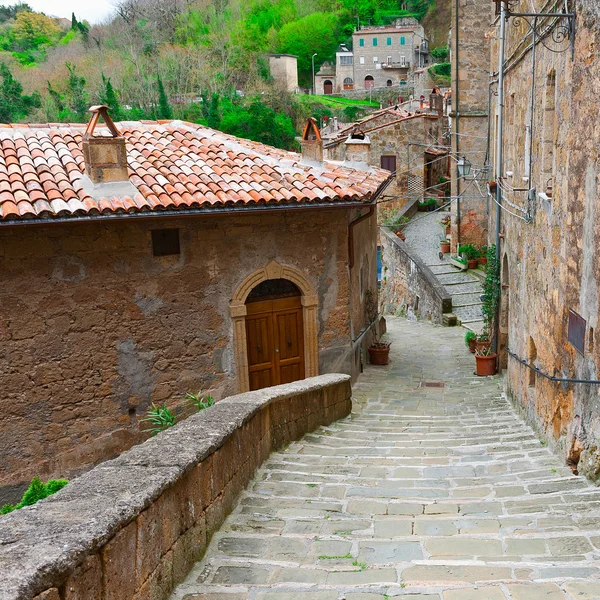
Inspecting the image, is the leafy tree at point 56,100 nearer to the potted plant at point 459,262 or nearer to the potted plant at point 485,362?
the potted plant at point 459,262

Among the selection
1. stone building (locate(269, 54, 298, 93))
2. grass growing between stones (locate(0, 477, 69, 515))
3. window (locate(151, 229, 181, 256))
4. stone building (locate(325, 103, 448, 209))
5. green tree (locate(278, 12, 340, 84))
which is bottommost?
grass growing between stones (locate(0, 477, 69, 515))

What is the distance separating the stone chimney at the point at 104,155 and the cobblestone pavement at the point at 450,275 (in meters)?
12.5

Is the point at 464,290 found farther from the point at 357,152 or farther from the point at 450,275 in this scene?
the point at 357,152

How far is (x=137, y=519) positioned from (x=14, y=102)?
162 feet

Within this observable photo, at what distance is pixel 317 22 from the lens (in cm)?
7988

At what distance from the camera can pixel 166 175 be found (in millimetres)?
9992

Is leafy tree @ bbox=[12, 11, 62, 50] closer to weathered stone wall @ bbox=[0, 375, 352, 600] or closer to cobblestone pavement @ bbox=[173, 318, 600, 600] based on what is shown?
cobblestone pavement @ bbox=[173, 318, 600, 600]

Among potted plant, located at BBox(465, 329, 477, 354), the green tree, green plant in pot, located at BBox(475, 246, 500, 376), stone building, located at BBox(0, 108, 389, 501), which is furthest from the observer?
the green tree

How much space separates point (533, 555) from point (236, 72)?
61.1 metres

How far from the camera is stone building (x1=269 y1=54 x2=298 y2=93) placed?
71562mm

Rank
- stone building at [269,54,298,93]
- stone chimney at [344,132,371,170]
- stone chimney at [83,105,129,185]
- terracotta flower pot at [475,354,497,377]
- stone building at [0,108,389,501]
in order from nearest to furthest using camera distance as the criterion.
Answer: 1. stone building at [0,108,389,501]
2. stone chimney at [83,105,129,185]
3. stone chimney at [344,132,371,170]
4. terracotta flower pot at [475,354,497,377]
5. stone building at [269,54,298,93]

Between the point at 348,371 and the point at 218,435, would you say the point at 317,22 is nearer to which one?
the point at 348,371

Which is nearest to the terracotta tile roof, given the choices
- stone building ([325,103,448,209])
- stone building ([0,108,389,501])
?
stone building ([0,108,389,501])

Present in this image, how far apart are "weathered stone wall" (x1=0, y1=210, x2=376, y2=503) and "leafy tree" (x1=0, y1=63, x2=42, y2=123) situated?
40.4m
